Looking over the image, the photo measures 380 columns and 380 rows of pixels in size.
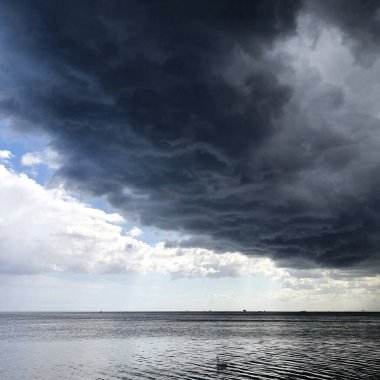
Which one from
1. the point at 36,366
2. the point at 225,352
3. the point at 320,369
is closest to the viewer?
the point at 320,369

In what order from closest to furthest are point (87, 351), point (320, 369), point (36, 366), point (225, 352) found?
1. point (320, 369)
2. point (36, 366)
3. point (225, 352)
4. point (87, 351)

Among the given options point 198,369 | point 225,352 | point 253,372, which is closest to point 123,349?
point 225,352

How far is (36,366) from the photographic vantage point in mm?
66625

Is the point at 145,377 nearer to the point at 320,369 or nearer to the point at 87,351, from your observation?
the point at 320,369

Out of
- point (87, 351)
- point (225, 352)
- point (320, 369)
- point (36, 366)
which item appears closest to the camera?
point (320, 369)

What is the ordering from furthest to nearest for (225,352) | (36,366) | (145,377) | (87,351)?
(87,351), (225,352), (36,366), (145,377)

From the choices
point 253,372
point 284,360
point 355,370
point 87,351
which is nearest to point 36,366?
point 87,351

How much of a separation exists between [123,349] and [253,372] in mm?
41561

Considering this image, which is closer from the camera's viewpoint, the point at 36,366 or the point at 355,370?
the point at 355,370

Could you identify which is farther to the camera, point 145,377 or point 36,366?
point 36,366

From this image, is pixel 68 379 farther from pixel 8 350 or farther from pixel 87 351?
pixel 8 350

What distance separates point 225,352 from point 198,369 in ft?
73.3

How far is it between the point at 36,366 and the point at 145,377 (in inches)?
896

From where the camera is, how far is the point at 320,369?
59094mm
